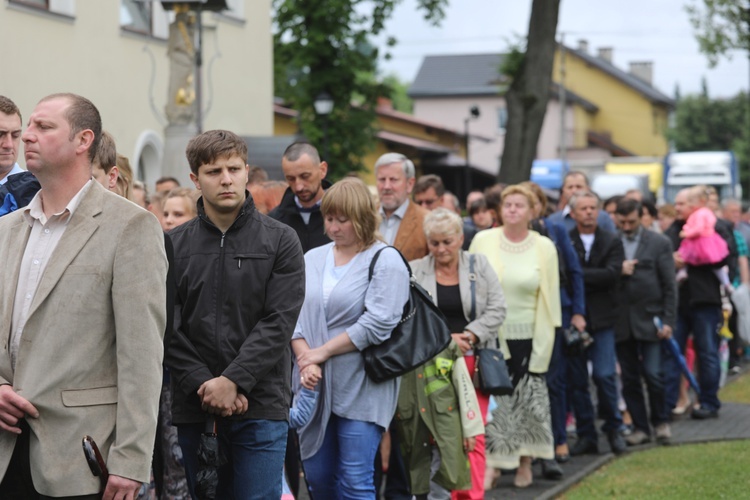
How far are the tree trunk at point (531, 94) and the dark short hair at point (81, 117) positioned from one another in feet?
56.6

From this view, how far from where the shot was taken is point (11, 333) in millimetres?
4281

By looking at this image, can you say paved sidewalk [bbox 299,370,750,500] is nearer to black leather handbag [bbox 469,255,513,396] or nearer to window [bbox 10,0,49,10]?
black leather handbag [bbox 469,255,513,396]

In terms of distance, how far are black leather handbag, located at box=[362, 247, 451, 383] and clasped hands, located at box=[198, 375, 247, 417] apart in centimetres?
154

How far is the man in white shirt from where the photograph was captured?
5.51m

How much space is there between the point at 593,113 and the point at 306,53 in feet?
183

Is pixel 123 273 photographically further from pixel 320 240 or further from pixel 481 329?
pixel 481 329

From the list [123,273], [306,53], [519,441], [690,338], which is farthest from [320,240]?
[306,53]

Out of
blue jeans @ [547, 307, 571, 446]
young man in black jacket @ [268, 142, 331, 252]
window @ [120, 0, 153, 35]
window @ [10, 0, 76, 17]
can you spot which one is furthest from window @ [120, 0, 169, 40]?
young man in black jacket @ [268, 142, 331, 252]

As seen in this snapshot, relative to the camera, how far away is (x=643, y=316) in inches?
457

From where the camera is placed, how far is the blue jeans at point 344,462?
6.61 metres

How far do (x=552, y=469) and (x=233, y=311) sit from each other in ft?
16.1

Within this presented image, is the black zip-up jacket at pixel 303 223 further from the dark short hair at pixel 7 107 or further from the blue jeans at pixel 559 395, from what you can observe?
the blue jeans at pixel 559 395

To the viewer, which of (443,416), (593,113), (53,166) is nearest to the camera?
(53,166)


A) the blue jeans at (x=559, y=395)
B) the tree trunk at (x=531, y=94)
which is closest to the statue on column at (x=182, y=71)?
the blue jeans at (x=559, y=395)
